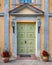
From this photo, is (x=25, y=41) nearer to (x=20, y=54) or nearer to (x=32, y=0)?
(x=20, y=54)

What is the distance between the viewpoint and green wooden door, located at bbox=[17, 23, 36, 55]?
13602 mm

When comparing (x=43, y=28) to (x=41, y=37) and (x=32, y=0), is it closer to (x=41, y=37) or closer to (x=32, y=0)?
(x=41, y=37)

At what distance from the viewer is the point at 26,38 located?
44.8ft

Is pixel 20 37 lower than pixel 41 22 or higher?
lower

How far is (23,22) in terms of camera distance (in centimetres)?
1347

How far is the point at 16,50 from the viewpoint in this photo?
43.8ft

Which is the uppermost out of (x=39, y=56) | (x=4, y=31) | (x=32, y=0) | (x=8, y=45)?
(x=32, y=0)

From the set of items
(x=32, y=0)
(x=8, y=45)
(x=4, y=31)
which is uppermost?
(x=32, y=0)

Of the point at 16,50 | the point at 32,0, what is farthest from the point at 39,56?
the point at 32,0

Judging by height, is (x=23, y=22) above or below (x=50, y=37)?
above

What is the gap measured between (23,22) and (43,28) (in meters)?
1.58

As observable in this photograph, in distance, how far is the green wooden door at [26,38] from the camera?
13.6 m

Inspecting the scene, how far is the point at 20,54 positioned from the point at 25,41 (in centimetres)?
107

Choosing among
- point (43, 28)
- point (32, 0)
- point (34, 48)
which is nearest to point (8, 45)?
point (34, 48)
